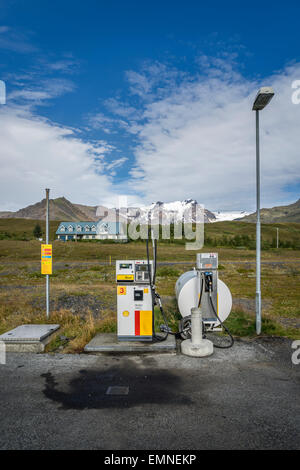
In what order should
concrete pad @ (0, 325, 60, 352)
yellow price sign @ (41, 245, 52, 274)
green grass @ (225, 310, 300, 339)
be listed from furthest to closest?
yellow price sign @ (41, 245, 52, 274) → green grass @ (225, 310, 300, 339) → concrete pad @ (0, 325, 60, 352)

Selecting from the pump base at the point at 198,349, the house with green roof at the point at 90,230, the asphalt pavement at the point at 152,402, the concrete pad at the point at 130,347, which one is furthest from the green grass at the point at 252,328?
the house with green roof at the point at 90,230

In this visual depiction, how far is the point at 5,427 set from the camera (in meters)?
4.24

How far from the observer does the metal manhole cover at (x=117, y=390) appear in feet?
17.1

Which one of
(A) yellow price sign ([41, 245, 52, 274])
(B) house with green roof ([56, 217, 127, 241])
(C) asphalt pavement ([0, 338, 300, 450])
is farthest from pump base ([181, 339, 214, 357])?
(B) house with green roof ([56, 217, 127, 241])

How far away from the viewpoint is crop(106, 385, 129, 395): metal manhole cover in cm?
522

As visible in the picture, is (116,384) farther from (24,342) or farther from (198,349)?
(24,342)

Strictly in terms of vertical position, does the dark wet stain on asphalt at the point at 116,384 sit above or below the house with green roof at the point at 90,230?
below

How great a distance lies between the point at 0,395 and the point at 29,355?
1.97 metres

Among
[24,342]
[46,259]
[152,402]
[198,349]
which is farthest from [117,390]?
[46,259]

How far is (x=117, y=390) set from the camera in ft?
17.5

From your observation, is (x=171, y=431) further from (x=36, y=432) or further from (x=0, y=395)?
(x=0, y=395)

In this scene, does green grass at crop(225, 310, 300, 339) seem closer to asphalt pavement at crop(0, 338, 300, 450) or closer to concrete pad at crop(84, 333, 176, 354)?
asphalt pavement at crop(0, 338, 300, 450)

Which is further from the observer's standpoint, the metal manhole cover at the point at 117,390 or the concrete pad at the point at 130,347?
the concrete pad at the point at 130,347

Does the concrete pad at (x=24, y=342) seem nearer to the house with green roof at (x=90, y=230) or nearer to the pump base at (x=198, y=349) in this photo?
the pump base at (x=198, y=349)
